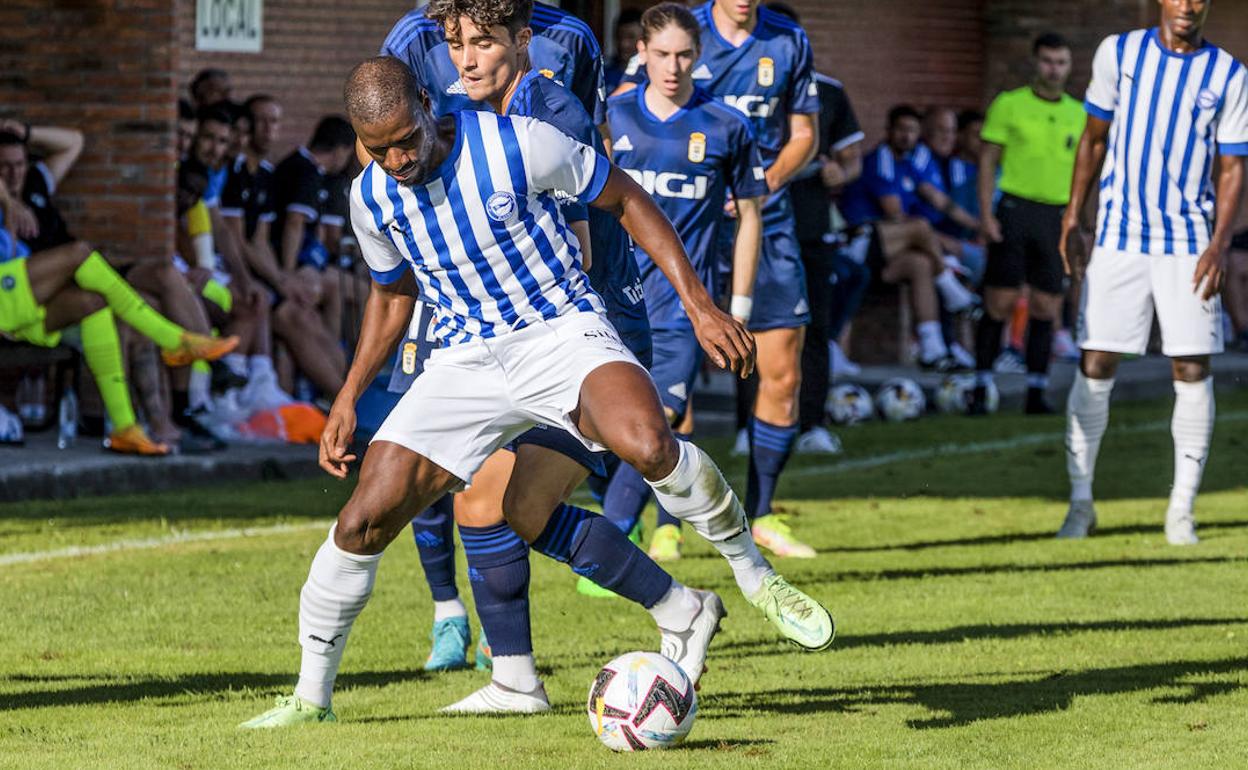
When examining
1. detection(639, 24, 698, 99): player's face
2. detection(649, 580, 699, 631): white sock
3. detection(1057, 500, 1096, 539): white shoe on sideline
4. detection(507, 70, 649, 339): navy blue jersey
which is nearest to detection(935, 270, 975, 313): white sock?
detection(1057, 500, 1096, 539): white shoe on sideline

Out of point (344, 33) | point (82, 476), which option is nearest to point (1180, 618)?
point (82, 476)

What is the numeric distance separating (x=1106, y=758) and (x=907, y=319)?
13098mm

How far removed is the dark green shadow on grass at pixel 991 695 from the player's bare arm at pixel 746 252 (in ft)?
7.51

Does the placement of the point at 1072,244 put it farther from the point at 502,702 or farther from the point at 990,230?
the point at 990,230

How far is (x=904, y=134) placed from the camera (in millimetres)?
17828

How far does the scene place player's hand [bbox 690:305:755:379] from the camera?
5.70m

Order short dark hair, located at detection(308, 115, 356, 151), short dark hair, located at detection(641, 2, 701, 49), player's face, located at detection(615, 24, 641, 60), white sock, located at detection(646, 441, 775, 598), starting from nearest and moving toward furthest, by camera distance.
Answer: white sock, located at detection(646, 441, 775, 598) → short dark hair, located at detection(641, 2, 701, 49) → player's face, located at detection(615, 24, 641, 60) → short dark hair, located at detection(308, 115, 356, 151)

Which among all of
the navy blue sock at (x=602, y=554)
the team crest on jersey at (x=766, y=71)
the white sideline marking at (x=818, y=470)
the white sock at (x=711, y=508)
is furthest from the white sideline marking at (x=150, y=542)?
the white sock at (x=711, y=508)

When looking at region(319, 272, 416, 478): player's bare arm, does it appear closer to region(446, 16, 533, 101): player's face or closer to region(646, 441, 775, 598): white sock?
region(446, 16, 533, 101): player's face

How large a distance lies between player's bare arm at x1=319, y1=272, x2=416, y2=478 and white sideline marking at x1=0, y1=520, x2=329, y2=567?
3566mm

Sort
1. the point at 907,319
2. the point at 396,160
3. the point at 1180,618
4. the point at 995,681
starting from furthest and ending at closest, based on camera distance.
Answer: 1. the point at 907,319
2. the point at 1180,618
3. the point at 995,681
4. the point at 396,160

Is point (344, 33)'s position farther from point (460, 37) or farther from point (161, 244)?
point (460, 37)

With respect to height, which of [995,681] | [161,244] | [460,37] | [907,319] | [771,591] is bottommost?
[907,319]

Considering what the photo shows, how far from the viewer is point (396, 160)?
5.66 metres
